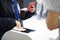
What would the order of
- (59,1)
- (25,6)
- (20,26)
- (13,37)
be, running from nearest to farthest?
(59,1), (13,37), (20,26), (25,6)

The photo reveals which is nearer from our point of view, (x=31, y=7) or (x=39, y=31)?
(x=39, y=31)

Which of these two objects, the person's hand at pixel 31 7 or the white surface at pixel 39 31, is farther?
the person's hand at pixel 31 7

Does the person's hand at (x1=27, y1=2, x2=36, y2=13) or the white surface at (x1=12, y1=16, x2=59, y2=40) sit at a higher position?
the person's hand at (x1=27, y1=2, x2=36, y2=13)

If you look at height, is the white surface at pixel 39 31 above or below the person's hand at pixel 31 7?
below

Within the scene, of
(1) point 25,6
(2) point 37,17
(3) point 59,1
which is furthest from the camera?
(1) point 25,6

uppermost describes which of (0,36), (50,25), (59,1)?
(59,1)

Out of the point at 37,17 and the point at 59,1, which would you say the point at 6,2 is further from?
the point at 59,1

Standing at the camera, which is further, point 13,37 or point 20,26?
point 20,26

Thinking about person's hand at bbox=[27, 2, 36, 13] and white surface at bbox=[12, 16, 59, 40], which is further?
person's hand at bbox=[27, 2, 36, 13]

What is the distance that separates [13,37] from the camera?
141cm

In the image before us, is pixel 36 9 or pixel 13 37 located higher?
pixel 36 9

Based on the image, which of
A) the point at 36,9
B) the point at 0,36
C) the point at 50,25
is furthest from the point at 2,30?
the point at 50,25

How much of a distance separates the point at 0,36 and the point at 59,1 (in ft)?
3.85

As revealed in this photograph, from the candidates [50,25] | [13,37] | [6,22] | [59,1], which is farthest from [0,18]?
[59,1]
